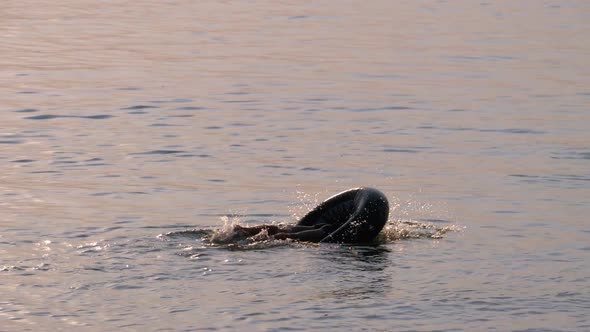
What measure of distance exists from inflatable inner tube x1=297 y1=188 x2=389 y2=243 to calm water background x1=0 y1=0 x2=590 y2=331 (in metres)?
0.32

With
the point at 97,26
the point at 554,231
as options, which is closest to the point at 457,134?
the point at 554,231

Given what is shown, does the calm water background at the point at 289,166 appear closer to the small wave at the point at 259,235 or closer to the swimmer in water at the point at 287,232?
the small wave at the point at 259,235

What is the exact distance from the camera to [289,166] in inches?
761

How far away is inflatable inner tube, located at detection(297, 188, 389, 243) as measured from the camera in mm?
15438

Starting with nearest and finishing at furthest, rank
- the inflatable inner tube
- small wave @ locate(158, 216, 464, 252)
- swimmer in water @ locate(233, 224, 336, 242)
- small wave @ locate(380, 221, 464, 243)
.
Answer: small wave @ locate(158, 216, 464, 252)
swimmer in water @ locate(233, 224, 336, 242)
the inflatable inner tube
small wave @ locate(380, 221, 464, 243)

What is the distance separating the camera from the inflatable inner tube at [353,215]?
15438mm

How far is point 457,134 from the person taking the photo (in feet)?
71.4

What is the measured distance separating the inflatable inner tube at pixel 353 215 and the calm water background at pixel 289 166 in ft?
1.06

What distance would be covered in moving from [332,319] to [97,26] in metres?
23.1

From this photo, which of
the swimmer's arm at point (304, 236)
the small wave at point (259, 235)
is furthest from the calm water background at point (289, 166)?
the swimmer's arm at point (304, 236)

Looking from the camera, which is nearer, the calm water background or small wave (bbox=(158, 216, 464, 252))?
the calm water background

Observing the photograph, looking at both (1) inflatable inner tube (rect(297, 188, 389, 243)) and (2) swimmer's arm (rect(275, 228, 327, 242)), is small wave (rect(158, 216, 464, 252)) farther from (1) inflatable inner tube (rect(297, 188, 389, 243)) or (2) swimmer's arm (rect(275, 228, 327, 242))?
(1) inflatable inner tube (rect(297, 188, 389, 243))

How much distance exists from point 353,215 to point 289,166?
12.9 ft

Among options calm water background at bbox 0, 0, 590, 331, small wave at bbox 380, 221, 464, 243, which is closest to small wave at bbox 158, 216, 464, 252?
small wave at bbox 380, 221, 464, 243
